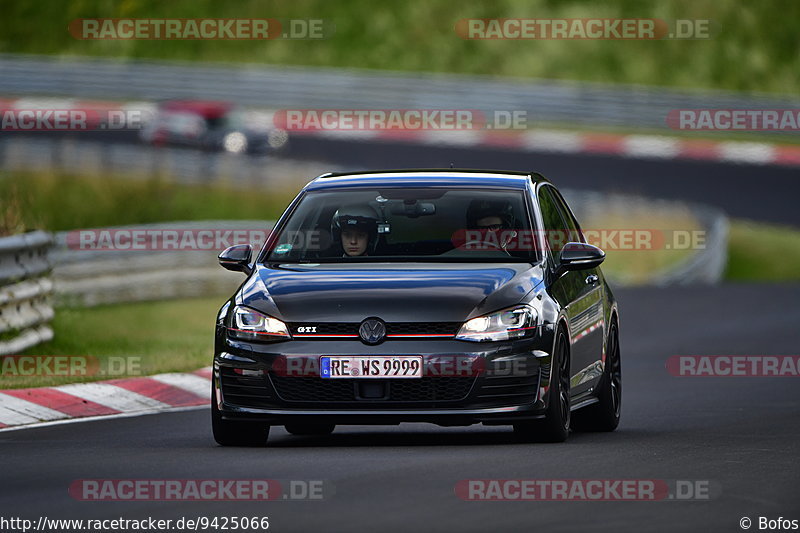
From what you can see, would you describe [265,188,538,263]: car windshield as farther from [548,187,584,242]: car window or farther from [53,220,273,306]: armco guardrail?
[53,220,273,306]: armco guardrail

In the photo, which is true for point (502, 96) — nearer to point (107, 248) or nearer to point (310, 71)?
point (310, 71)

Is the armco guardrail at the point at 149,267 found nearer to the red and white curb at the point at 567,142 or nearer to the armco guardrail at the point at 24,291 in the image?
the armco guardrail at the point at 24,291

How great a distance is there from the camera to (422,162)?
134ft

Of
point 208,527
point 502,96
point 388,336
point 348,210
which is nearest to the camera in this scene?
point 208,527

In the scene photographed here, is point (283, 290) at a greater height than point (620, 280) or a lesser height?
greater

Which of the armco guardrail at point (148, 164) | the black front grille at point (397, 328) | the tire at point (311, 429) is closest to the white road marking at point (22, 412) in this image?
the tire at point (311, 429)

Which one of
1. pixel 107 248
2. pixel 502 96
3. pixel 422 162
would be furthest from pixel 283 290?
pixel 502 96

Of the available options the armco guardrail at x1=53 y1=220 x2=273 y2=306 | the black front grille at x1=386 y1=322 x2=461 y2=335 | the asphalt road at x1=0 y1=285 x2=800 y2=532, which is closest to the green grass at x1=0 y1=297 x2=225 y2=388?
the armco guardrail at x1=53 y1=220 x2=273 y2=306

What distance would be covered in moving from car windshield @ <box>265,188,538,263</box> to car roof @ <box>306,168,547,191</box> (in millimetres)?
89

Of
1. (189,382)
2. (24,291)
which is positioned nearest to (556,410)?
(189,382)

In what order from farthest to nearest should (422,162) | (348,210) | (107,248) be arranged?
(422,162) < (107,248) < (348,210)

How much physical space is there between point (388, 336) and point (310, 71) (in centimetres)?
3679

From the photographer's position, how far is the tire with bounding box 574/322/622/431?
12.8 meters

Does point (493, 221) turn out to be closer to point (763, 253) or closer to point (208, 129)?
point (763, 253)
